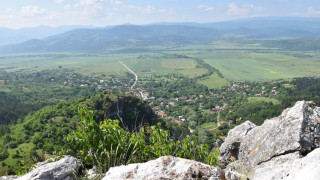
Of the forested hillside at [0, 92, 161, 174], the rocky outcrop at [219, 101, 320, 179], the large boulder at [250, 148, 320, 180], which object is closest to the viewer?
the large boulder at [250, 148, 320, 180]

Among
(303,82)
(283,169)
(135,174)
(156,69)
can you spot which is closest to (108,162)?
(135,174)

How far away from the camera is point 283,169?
4129mm

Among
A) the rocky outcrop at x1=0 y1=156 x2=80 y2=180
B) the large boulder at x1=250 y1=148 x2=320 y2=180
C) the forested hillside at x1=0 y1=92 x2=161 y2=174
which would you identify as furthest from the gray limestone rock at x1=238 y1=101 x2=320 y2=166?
the forested hillside at x1=0 y1=92 x2=161 y2=174

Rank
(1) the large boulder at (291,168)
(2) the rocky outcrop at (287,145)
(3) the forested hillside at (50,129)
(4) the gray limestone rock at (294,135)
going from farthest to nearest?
(3) the forested hillside at (50,129)
(4) the gray limestone rock at (294,135)
(2) the rocky outcrop at (287,145)
(1) the large boulder at (291,168)

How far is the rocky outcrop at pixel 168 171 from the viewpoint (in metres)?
3.86

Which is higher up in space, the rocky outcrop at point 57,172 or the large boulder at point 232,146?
the rocky outcrop at point 57,172

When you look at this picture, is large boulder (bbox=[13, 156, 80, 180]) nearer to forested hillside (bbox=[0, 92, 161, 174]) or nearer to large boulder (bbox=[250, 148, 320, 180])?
large boulder (bbox=[250, 148, 320, 180])

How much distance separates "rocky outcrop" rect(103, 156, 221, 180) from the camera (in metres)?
3.86

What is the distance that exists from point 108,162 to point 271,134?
14.3 ft

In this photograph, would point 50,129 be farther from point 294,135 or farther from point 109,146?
point 294,135

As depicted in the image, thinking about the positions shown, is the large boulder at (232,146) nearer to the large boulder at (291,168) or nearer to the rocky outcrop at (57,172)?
the large boulder at (291,168)

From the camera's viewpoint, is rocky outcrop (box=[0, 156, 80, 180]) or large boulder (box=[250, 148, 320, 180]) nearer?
large boulder (box=[250, 148, 320, 180])

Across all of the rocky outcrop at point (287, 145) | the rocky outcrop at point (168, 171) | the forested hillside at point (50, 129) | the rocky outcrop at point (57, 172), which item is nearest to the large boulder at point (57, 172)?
the rocky outcrop at point (57, 172)

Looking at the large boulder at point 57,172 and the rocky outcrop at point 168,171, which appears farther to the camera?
the large boulder at point 57,172
